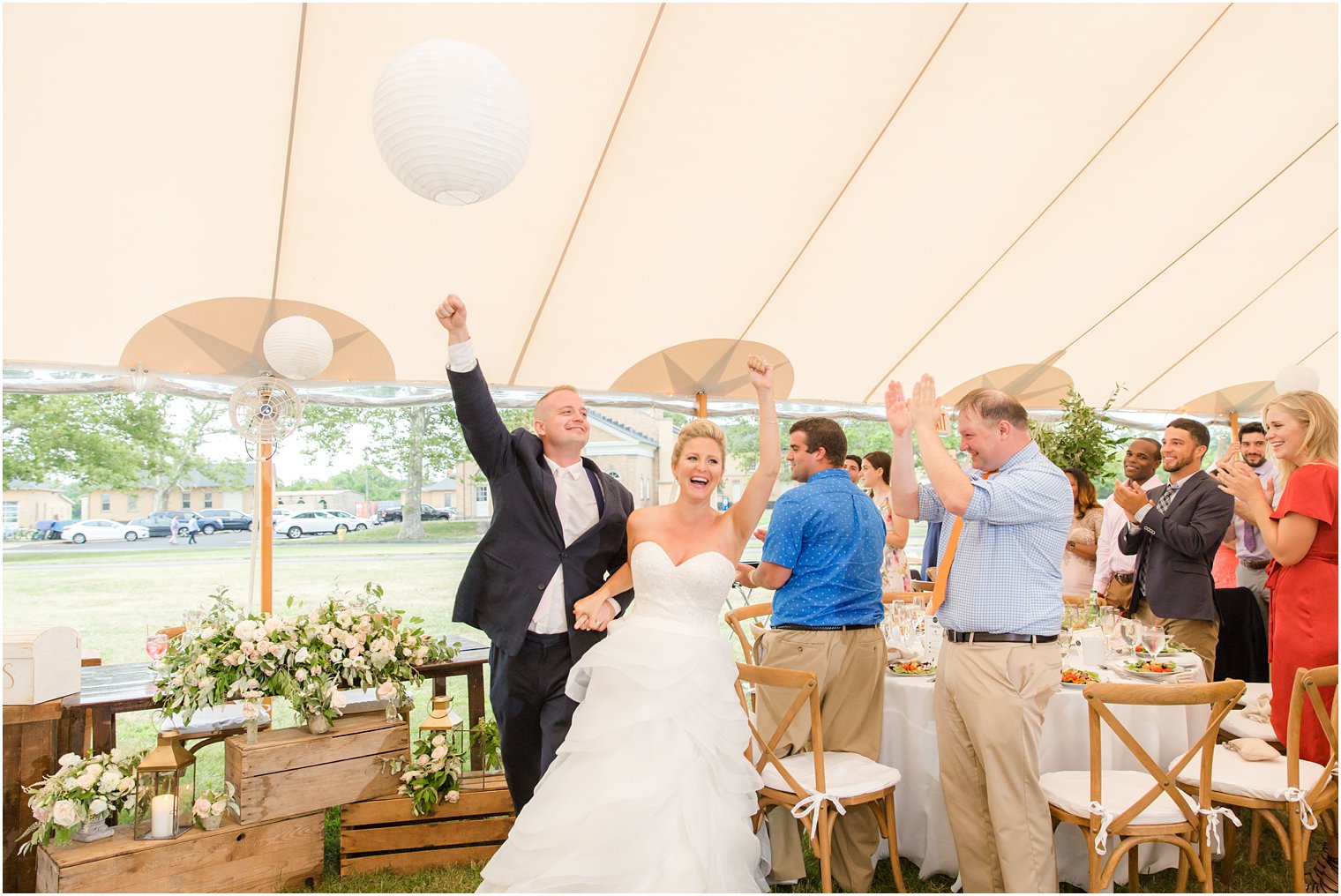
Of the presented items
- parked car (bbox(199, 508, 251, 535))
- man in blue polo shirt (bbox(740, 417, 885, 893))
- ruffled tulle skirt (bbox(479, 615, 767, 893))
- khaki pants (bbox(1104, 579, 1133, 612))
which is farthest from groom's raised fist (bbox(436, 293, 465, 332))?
parked car (bbox(199, 508, 251, 535))

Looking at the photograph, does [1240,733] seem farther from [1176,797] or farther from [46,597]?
[46,597]

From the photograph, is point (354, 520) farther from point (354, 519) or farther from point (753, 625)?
point (753, 625)

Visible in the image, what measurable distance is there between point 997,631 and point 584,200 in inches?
142

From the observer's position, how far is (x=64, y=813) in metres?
2.65

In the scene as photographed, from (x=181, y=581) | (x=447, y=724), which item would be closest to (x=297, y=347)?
(x=447, y=724)

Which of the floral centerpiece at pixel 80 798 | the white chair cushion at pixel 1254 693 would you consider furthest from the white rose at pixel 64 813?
the white chair cushion at pixel 1254 693

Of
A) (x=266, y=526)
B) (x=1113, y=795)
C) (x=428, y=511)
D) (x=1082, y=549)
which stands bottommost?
(x=1113, y=795)

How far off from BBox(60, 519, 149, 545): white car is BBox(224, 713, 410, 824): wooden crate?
936cm

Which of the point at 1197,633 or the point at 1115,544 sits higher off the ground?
the point at 1115,544

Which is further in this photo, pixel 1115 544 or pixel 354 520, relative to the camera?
pixel 354 520

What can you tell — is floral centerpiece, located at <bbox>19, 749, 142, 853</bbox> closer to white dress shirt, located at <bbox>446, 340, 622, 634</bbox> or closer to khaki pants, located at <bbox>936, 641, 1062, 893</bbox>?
white dress shirt, located at <bbox>446, 340, 622, 634</bbox>

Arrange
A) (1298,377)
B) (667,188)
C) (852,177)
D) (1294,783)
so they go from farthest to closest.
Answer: (1298,377) → (852,177) → (667,188) → (1294,783)

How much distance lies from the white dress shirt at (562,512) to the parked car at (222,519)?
981cm

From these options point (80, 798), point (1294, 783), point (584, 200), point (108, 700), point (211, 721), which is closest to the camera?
point (1294, 783)
